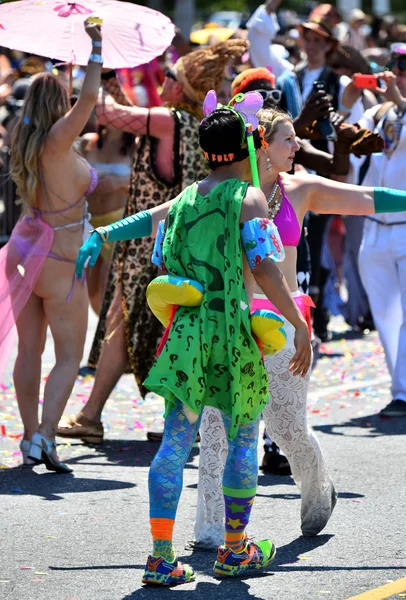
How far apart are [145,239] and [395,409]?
6.61 ft

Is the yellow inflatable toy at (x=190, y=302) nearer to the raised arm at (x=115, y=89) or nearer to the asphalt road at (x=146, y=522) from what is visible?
the asphalt road at (x=146, y=522)

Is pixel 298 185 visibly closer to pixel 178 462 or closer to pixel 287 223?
pixel 287 223

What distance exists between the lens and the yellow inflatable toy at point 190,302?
4.50 m

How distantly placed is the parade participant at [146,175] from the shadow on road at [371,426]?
1.23m

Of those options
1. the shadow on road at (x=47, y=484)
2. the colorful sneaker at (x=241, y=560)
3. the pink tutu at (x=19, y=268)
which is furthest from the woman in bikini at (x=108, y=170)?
the colorful sneaker at (x=241, y=560)

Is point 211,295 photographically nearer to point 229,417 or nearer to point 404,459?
point 229,417

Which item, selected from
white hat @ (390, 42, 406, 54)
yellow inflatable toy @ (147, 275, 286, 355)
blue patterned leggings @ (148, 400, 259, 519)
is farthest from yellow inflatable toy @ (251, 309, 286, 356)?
white hat @ (390, 42, 406, 54)

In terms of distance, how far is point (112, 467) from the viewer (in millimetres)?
6738

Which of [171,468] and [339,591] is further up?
[171,468]

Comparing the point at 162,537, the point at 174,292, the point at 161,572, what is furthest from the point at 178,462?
the point at 174,292

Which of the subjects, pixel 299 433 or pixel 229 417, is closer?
pixel 229 417

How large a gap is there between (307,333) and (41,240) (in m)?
2.38

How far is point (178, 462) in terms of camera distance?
4539 mm

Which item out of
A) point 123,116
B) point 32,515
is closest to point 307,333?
point 32,515
